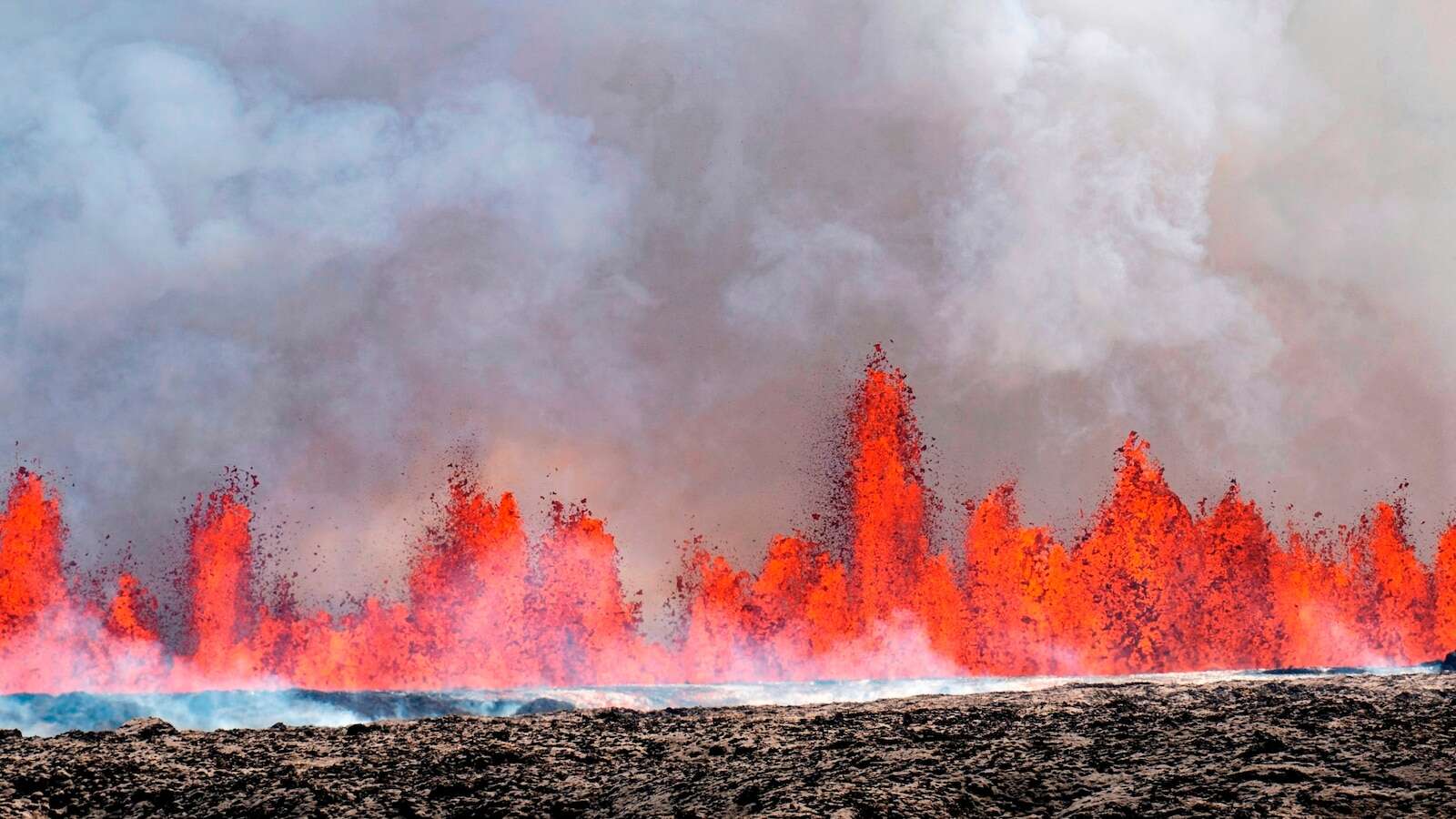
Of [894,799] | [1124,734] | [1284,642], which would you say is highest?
[1284,642]

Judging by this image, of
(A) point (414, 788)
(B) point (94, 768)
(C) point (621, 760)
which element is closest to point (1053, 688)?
(C) point (621, 760)

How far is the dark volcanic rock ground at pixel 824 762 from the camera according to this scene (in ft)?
32.9

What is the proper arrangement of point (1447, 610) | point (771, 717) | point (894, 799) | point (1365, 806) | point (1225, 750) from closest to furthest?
1. point (1365, 806)
2. point (894, 799)
3. point (1225, 750)
4. point (771, 717)
5. point (1447, 610)

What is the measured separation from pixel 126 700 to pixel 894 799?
17688 millimetres

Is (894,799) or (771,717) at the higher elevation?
(771,717)

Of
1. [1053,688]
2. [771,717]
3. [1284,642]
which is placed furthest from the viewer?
[1284,642]

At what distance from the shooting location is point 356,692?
73.8 ft

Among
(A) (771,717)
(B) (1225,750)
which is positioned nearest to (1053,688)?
(A) (771,717)

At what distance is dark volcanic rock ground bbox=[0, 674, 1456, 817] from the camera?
1002 cm

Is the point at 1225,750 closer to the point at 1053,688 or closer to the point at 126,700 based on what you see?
the point at 1053,688

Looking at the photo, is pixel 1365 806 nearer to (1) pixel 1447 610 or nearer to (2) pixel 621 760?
(2) pixel 621 760

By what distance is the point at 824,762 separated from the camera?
468 inches

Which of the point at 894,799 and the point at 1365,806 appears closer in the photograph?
the point at 1365,806

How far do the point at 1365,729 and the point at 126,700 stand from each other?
20462mm
